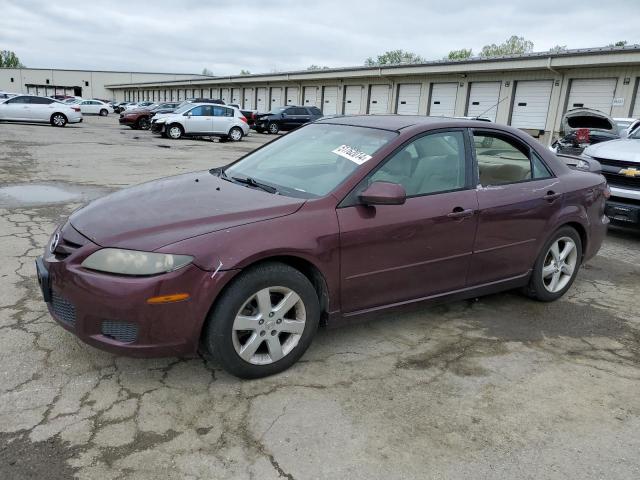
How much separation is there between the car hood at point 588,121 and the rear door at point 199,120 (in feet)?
49.1

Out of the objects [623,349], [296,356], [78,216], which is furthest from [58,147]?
[623,349]

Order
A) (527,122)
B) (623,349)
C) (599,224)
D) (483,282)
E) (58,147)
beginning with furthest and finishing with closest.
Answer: (527,122) < (58,147) < (599,224) < (483,282) < (623,349)

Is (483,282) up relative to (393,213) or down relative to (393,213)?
down

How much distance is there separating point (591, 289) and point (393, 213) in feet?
9.13

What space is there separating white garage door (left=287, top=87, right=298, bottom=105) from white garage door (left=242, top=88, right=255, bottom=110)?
20.7 ft

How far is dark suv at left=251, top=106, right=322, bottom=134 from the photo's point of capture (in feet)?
91.9

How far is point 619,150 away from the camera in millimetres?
6988

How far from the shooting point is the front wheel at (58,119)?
25.4 metres

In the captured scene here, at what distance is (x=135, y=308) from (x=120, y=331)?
188 mm

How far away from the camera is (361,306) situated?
3.36m

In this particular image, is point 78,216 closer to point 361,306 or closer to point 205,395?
point 205,395

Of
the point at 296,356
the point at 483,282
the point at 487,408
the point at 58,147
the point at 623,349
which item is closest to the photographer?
the point at 487,408

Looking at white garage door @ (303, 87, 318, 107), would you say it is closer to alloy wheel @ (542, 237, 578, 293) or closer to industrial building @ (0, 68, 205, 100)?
alloy wheel @ (542, 237, 578, 293)

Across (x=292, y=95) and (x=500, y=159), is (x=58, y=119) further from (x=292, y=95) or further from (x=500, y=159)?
(x=500, y=159)
